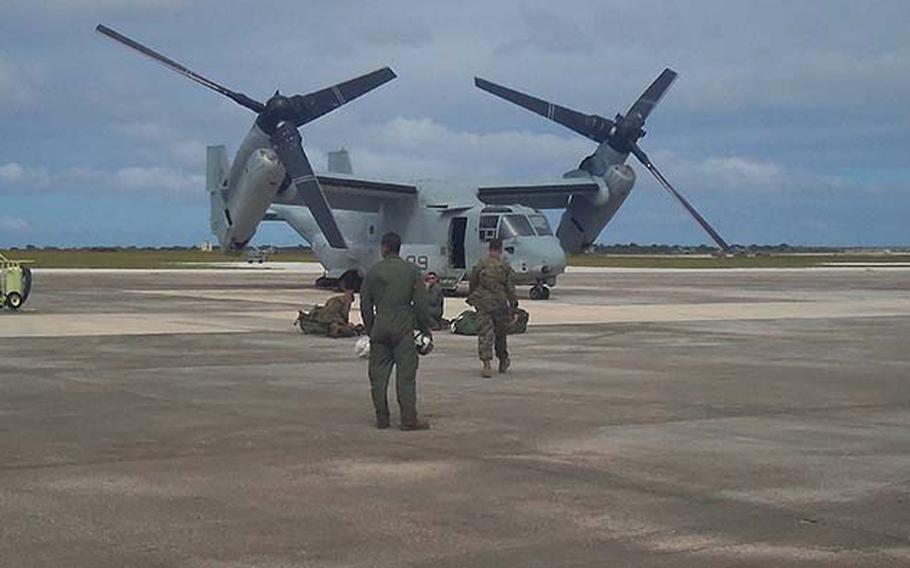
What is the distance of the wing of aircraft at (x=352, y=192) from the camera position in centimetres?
3591

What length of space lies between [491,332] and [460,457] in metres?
5.67

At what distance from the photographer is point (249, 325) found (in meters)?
22.7

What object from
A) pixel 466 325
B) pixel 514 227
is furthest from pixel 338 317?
pixel 514 227

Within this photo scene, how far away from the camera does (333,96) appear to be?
35312 mm

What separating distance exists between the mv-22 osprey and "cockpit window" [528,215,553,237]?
28 millimetres

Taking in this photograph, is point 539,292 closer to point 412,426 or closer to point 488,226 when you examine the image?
point 488,226

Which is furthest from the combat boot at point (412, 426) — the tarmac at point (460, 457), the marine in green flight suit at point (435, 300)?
the marine in green flight suit at point (435, 300)

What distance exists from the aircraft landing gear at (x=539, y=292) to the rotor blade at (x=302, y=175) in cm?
560

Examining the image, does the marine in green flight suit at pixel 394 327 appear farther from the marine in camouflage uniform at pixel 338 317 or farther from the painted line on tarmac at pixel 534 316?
the painted line on tarmac at pixel 534 316

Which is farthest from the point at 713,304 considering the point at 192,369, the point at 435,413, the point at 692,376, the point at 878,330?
the point at 435,413

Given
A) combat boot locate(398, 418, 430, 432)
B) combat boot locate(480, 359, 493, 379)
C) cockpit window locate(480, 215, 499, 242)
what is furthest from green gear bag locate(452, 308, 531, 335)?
cockpit window locate(480, 215, 499, 242)

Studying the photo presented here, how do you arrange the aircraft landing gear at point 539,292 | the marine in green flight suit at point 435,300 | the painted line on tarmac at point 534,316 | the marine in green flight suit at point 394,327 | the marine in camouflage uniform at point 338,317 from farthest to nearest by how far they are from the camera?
the aircraft landing gear at point 539,292
the painted line on tarmac at point 534,316
the marine in camouflage uniform at point 338,317
the marine in green flight suit at point 435,300
the marine in green flight suit at point 394,327

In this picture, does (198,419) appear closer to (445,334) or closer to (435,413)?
(435,413)

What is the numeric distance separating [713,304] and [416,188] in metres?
10.9
